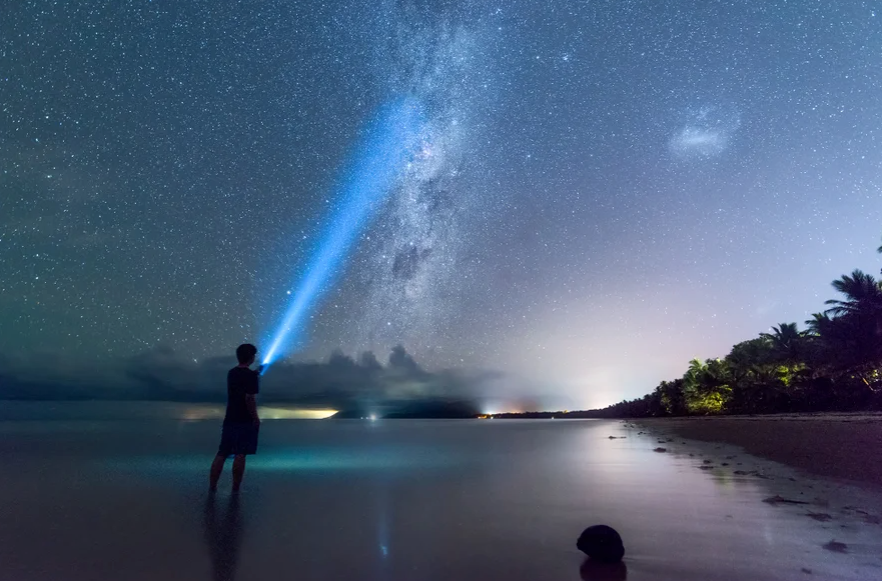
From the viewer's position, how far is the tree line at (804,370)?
41094mm

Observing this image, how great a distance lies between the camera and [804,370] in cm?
5850

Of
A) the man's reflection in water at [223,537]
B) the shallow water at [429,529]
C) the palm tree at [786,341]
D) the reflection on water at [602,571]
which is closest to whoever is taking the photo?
the reflection on water at [602,571]

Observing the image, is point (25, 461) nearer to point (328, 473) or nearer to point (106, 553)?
point (328, 473)

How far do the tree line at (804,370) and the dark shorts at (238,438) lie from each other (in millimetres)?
44518

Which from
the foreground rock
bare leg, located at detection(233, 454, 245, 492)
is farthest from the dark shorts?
the foreground rock

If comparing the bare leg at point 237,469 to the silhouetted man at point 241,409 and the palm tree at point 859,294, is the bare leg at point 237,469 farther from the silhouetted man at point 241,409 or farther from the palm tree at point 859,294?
the palm tree at point 859,294

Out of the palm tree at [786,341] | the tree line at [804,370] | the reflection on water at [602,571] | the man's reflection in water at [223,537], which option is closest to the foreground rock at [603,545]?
the reflection on water at [602,571]

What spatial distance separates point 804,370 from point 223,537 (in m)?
67.0

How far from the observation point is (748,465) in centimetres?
1238

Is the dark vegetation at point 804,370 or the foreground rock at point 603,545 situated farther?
the dark vegetation at point 804,370

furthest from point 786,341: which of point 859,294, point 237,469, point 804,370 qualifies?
point 237,469

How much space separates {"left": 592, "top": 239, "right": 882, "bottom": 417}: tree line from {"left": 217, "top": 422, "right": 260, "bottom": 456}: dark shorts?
4452 cm

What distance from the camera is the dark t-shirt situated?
907cm

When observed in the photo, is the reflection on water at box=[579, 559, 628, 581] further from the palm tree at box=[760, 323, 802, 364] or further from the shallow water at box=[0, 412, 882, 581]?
the palm tree at box=[760, 323, 802, 364]
